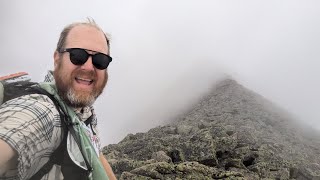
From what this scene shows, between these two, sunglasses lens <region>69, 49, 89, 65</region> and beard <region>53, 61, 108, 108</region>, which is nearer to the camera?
beard <region>53, 61, 108, 108</region>

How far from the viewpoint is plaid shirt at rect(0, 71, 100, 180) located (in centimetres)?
280

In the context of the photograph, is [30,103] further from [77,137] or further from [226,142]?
[226,142]

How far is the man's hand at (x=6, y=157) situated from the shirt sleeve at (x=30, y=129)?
0.03 meters

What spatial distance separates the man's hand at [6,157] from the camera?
2693mm

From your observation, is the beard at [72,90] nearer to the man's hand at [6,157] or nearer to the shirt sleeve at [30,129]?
the shirt sleeve at [30,129]

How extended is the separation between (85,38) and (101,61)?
1.17 ft

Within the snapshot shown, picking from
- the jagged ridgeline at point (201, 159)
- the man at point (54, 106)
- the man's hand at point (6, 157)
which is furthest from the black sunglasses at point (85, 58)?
the jagged ridgeline at point (201, 159)

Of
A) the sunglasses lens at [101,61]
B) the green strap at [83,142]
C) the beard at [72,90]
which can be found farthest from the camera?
the sunglasses lens at [101,61]

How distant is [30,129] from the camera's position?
2.93 m

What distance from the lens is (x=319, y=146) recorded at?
96.8 m

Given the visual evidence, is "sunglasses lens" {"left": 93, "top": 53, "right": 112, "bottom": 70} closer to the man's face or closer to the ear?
the man's face

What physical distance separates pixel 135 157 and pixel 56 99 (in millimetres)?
41114

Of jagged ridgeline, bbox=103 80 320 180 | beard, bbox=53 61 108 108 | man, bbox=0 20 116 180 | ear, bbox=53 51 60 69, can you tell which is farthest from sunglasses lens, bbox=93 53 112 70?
jagged ridgeline, bbox=103 80 320 180

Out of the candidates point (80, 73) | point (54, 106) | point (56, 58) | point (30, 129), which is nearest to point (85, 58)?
point (80, 73)
